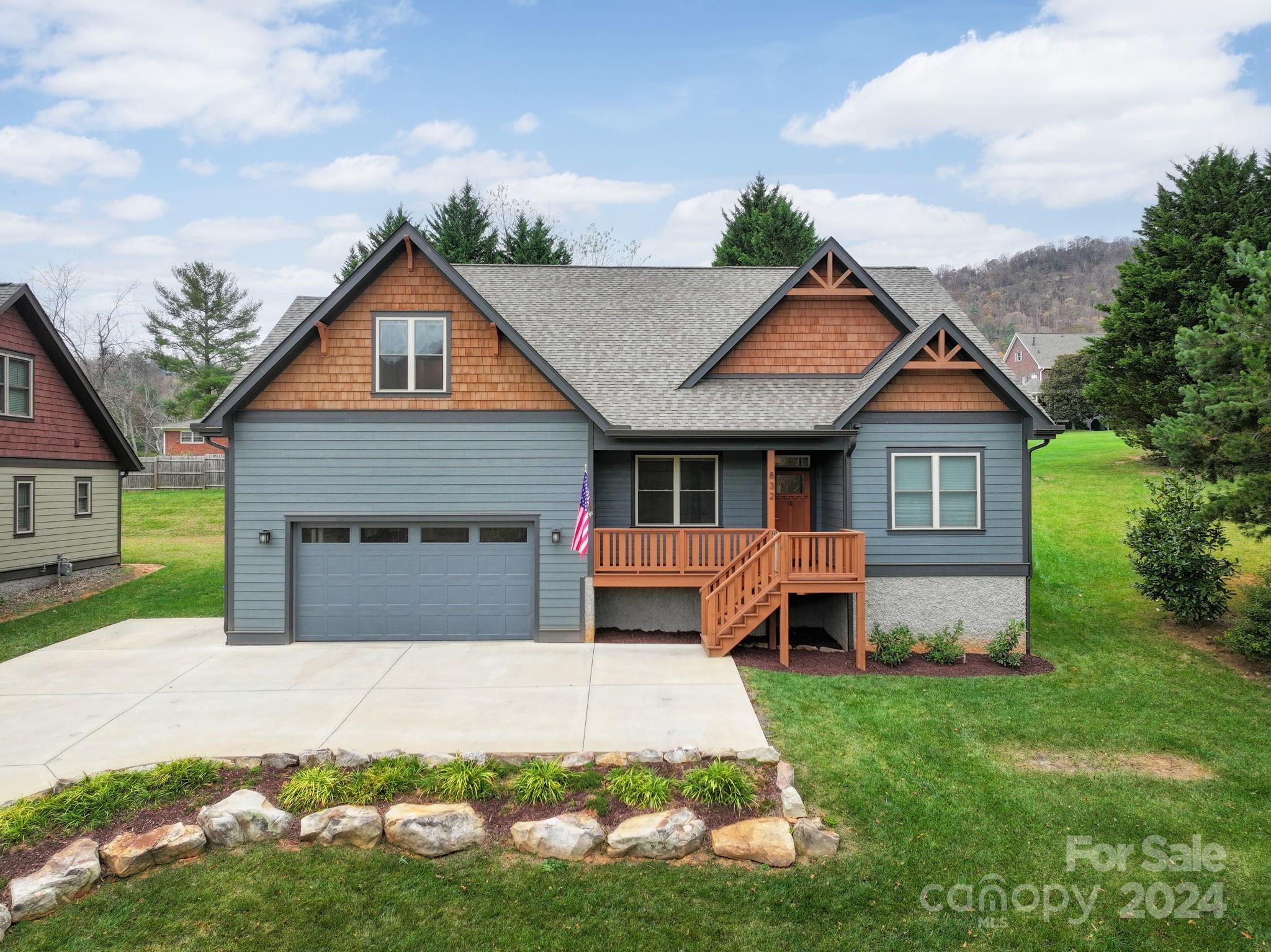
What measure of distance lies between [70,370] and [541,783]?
17.1 m

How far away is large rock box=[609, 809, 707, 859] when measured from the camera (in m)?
5.23

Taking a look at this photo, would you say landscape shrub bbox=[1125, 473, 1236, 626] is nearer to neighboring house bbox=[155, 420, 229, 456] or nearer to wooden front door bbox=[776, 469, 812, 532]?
wooden front door bbox=[776, 469, 812, 532]

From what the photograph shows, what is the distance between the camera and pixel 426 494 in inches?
438

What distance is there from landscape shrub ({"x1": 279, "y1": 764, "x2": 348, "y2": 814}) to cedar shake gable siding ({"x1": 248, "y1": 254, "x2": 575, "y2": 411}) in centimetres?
640

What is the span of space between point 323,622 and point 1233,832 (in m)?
11.8

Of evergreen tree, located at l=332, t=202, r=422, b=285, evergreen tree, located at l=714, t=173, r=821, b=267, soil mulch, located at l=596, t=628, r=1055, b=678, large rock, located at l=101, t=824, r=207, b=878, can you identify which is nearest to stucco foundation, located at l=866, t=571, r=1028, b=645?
soil mulch, located at l=596, t=628, r=1055, b=678

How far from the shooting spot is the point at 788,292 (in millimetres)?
12125

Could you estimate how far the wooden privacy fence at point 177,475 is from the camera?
1182 inches

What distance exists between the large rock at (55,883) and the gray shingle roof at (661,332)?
26.7ft

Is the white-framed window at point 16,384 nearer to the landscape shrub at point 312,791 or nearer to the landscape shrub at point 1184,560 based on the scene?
the landscape shrub at point 312,791

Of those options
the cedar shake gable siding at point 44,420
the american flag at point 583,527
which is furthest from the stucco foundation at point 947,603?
the cedar shake gable siding at point 44,420

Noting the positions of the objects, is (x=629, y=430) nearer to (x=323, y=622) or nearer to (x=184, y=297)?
(x=323, y=622)

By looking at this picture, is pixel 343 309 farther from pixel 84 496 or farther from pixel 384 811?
→ pixel 84 496

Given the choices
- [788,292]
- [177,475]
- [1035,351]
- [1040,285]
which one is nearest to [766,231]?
[788,292]
